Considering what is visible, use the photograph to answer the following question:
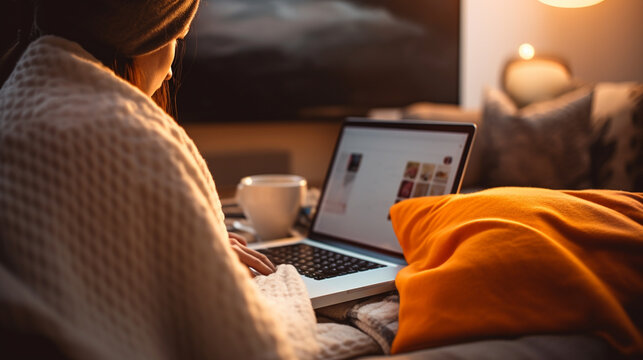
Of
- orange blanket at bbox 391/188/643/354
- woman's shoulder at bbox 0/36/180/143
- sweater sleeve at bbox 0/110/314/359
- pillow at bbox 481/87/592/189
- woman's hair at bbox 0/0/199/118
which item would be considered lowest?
pillow at bbox 481/87/592/189

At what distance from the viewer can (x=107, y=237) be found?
15.0 inches

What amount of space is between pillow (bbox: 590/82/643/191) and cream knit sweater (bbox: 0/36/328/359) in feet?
5.13

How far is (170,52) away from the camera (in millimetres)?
598

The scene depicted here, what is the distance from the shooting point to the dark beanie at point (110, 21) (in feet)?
1.61

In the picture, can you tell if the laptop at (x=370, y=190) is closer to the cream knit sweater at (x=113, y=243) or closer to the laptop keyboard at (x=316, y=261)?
the laptop keyboard at (x=316, y=261)

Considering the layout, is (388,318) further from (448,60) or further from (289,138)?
(448,60)

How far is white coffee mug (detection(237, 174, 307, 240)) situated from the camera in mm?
948

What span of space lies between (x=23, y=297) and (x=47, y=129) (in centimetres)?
13

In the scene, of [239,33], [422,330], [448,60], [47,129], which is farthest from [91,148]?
[448,60]

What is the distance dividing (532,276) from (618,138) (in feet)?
4.62

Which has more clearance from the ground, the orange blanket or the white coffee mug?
the orange blanket

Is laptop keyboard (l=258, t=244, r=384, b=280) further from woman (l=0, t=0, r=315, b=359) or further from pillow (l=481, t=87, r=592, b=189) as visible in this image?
pillow (l=481, t=87, r=592, b=189)

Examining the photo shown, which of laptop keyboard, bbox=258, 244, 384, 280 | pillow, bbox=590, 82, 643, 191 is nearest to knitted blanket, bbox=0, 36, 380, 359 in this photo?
laptop keyboard, bbox=258, 244, 384, 280

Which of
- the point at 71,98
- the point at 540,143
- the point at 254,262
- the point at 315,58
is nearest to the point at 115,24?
the point at 71,98
